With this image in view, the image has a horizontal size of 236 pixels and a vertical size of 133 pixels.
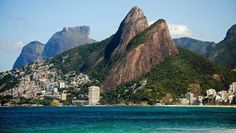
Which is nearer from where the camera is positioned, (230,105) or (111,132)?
(111,132)

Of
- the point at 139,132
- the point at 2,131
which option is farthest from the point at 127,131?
the point at 2,131

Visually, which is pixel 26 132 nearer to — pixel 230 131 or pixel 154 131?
pixel 154 131

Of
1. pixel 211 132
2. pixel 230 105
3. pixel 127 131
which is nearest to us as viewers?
pixel 211 132

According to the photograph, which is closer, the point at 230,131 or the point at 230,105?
the point at 230,131

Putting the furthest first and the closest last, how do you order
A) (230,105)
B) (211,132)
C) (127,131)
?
(230,105), (127,131), (211,132)

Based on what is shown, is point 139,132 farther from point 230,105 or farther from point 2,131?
point 230,105

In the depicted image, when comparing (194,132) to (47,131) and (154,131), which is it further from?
(47,131)

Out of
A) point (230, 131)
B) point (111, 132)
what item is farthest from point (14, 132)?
point (230, 131)
